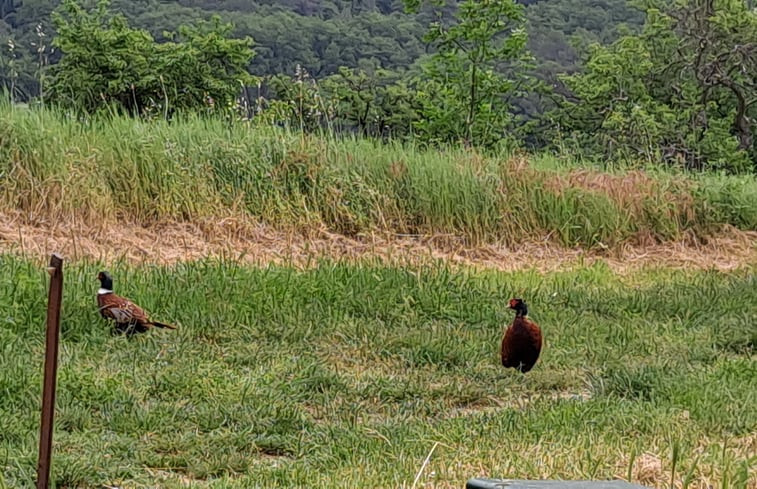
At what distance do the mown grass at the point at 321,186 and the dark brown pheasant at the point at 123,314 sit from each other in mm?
2440

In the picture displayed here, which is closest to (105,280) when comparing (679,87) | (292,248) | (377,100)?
(292,248)

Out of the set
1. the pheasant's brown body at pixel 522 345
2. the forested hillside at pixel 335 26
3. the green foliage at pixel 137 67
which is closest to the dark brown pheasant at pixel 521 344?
the pheasant's brown body at pixel 522 345

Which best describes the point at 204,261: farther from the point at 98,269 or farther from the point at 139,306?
the point at 139,306

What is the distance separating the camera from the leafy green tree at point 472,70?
12883mm

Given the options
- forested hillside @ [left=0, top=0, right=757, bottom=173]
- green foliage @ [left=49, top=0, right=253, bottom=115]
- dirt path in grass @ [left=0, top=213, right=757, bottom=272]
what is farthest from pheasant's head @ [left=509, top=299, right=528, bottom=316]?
green foliage @ [left=49, top=0, right=253, bottom=115]

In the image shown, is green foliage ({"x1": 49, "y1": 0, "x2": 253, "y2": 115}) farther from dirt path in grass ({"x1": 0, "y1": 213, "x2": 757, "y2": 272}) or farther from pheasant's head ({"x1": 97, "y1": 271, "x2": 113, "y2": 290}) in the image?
pheasant's head ({"x1": 97, "y1": 271, "x2": 113, "y2": 290})

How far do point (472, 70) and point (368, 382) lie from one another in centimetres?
972

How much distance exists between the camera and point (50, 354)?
1649 millimetres

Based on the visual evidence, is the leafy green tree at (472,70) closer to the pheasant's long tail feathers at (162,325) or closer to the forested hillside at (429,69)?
the forested hillside at (429,69)

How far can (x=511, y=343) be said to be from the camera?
4438mm

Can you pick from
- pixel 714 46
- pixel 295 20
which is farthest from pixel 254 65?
pixel 714 46

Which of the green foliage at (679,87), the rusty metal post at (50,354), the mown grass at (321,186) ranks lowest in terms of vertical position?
the green foliage at (679,87)

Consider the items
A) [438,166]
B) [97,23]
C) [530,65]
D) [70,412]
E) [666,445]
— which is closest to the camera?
[666,445]

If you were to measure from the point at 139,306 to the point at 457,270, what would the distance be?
2689 mm
